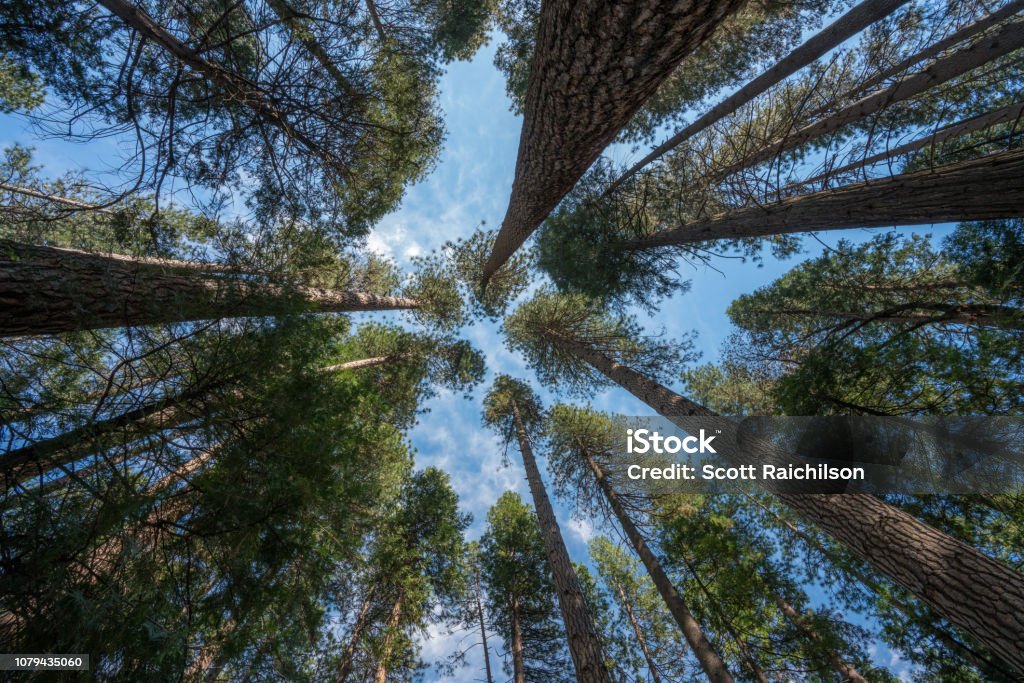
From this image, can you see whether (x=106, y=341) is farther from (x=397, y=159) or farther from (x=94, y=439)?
(x=397, y=159)

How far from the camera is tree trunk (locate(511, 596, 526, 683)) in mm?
6343

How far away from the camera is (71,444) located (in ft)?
7.17

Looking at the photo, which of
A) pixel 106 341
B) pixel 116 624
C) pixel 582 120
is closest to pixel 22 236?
pixel 106 341

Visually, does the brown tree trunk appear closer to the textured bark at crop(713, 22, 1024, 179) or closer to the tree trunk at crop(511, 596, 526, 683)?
the tree trunk at crop(511, 596, 526, 683)

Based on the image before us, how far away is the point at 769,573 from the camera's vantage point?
5.55m

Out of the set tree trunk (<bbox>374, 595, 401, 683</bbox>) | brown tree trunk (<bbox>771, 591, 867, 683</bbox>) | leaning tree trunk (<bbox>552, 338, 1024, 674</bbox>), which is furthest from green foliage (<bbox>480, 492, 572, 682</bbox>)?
leaning tree trunk (<bbox>552, 338, 1024, 674</bbox>)

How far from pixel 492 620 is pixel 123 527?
8.09 meters

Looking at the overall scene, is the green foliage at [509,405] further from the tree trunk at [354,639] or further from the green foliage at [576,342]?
the tree trunk at [354,639]

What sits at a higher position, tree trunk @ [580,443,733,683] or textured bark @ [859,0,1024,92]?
textured bark @ [859,0,1024,92]

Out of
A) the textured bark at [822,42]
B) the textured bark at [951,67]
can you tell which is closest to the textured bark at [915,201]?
the textured bark at [951,67]

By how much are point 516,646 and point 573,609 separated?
3.30 metres

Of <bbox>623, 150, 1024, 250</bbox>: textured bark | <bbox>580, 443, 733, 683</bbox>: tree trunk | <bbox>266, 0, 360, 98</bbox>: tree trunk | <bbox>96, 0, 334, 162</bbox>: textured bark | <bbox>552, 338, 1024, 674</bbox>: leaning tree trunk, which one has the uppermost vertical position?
<bbox>266, 0, 360, 98</bbox>: tree trunk

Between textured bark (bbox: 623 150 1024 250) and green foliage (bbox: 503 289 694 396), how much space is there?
4228 mm

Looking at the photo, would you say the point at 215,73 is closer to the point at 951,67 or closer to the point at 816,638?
the point at 951,67
